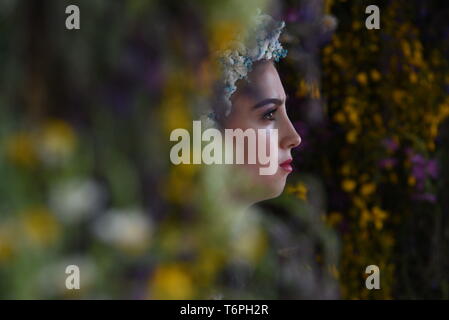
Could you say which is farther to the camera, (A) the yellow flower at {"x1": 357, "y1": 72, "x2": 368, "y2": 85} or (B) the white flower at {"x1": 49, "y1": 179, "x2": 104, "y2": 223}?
(A) the yellow flower at {"x1": 357, "y1": 72, "x2": 368, "y2": 85}

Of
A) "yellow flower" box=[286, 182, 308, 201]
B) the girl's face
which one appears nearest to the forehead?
the girl's face

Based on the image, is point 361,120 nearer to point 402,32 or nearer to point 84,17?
point 402,32

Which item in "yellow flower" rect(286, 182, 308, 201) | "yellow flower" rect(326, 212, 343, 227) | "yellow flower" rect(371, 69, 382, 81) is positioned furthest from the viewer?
"yellow flower" rect(371, 69, 382, 81)

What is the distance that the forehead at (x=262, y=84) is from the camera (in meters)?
1.03

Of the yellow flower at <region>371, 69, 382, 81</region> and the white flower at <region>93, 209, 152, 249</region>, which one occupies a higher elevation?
the yellow flower at <region>371, 69, 382, 81</region>

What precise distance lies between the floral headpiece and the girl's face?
1 cm

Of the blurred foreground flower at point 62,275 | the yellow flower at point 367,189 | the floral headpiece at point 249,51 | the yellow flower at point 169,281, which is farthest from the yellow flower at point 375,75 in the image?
the blurred foreground flower at point 62,275

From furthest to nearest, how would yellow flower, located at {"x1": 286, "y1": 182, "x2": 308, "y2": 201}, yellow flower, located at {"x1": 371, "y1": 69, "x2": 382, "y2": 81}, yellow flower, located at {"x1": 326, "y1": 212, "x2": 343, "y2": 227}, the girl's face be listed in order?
yellow flower, located at {"x1": 371, "y1": 69, "x2": 382, "y2": 81} < yellow flower, located at {"x1": 326, "y1": 212, "x2": 343, "y2": 227} < yellow flower, located at {"x1": 286, "y1": 182, "x2": 308, "y2": 201} < the girl's face

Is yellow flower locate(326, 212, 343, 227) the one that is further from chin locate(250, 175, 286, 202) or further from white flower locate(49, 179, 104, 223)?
white flower locate(49, 179, 104, 223)

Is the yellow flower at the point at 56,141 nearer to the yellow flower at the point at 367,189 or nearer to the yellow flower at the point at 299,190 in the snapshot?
the yellow flower at the point at 299,190

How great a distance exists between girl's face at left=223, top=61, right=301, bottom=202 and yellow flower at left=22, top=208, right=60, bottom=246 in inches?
12.2

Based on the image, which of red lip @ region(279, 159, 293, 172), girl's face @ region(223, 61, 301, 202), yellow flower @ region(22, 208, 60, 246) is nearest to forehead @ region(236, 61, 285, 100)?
girl's face @ region(223, 61, 301, 202)

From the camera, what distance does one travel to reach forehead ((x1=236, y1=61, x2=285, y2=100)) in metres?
1.03

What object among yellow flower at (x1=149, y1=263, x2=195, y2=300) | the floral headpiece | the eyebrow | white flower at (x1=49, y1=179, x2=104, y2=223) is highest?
the floral headpiece
